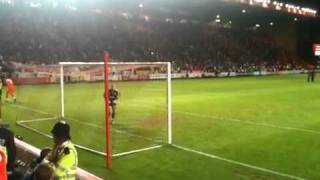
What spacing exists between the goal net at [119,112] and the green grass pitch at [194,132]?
0.04m

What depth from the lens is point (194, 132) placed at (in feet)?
52.4

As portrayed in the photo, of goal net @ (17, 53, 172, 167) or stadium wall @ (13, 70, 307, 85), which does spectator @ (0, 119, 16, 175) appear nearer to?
goal net @ (17, 53, 172, 167)

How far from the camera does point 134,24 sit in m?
63.6

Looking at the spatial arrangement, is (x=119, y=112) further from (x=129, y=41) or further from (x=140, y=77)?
(x=129, y=41)

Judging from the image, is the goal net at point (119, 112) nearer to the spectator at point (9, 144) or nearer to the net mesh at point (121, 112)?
the net mesh at point (121, 112)

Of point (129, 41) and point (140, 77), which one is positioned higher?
point (129, 41)

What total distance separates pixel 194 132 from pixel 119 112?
20.0 feet

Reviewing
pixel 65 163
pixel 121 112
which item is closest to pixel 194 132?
pixel 121 112

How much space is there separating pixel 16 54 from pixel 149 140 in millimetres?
34287

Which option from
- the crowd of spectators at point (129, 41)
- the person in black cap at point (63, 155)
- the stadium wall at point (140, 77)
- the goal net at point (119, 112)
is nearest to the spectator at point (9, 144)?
the person in black cap at point (63, 155)

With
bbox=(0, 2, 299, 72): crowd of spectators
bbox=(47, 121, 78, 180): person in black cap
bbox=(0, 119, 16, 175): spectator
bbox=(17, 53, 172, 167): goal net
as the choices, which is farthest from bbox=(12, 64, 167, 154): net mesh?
bbox=(0, 2, 299, 72): crowd of spectators

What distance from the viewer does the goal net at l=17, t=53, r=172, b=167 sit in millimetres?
13742

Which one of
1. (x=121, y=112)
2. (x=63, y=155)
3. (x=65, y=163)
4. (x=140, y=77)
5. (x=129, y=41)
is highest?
(x=129, y=41)

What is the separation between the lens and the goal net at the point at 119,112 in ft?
45.1
